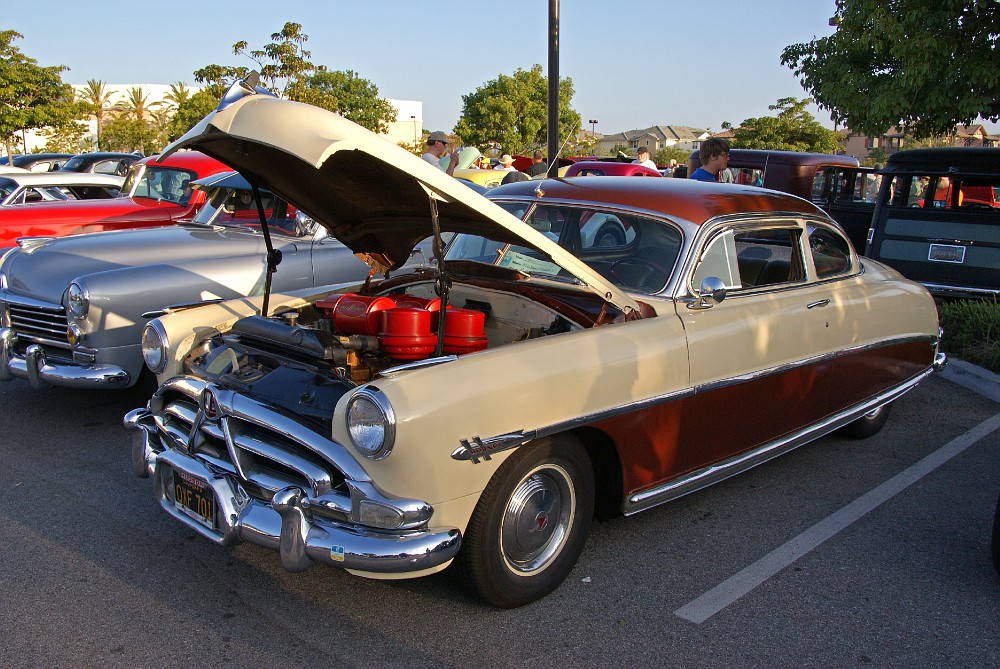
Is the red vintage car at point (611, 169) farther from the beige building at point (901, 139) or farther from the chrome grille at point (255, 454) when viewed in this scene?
the chrome grille at point (255, 454)

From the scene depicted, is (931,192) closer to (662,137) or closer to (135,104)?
(135,104)

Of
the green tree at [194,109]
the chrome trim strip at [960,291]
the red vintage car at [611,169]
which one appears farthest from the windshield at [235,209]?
the green tree at [194,109]

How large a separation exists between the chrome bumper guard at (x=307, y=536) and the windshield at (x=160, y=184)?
627cm

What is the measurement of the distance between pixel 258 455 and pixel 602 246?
2008mm

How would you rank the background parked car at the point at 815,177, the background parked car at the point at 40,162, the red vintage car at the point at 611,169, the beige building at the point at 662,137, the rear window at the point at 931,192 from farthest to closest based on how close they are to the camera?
the beige building at the point at 662,137, the background parked car at the point at 40,162, the red vintage car at the point at 611,169, the background parked car at the point at 815,177, the rear window at the point at 931,192

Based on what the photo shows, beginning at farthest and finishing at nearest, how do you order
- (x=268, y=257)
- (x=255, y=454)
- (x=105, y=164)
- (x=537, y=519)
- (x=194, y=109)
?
1. (x=194, y=109)
2. (x=105, y=164)
3. (x=268, y=257)
4. (x=537, y=519)
5. (x=255, y=454)

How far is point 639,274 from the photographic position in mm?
4008

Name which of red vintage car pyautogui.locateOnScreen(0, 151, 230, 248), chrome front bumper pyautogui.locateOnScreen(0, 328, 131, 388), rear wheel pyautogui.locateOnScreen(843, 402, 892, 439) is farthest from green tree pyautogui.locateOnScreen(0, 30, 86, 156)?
rear wheel pyautogui.locateOnScreen(843, 402, 892, 439)

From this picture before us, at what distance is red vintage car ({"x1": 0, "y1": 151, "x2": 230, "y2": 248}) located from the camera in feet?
27.7

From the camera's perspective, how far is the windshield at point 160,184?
8.79m

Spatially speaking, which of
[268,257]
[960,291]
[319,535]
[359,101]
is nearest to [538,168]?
[960,291]

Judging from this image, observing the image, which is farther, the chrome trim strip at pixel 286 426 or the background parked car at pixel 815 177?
the background parked car at pixel 815 177

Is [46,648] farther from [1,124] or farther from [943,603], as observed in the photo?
[1,124]

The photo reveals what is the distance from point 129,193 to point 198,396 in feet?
22.0
